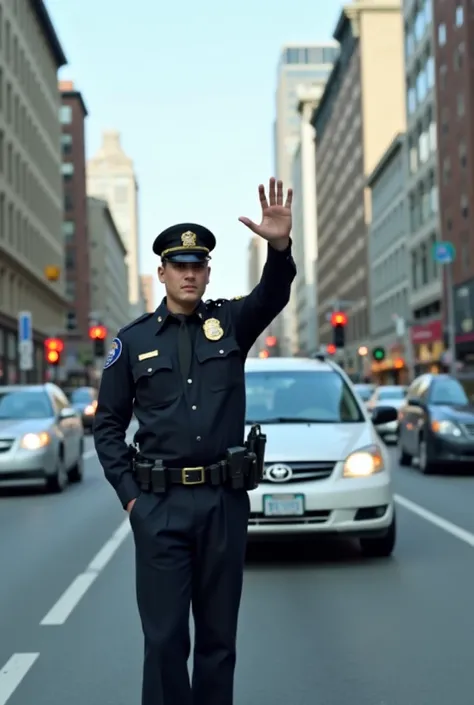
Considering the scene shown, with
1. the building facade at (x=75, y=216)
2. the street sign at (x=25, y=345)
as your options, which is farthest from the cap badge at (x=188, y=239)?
the building facade at (x=75, y=216)

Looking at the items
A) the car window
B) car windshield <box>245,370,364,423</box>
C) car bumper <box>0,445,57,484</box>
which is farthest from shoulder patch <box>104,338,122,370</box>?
the car window

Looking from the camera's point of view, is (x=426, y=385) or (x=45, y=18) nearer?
(x=426, y=385)

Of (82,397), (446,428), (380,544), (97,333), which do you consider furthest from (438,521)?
(82,397)

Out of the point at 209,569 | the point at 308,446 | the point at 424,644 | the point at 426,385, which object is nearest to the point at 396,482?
the point at 426,385

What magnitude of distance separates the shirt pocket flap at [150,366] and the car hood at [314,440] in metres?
5.22

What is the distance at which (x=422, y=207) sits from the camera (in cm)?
7131

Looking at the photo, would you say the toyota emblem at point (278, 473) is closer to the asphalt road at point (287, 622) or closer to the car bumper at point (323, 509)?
the car bumper at point (323, 509)

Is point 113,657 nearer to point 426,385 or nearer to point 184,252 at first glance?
point 184,252

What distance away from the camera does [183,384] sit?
4109 millimetres

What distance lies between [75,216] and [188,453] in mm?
113324

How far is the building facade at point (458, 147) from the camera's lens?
57.9 m

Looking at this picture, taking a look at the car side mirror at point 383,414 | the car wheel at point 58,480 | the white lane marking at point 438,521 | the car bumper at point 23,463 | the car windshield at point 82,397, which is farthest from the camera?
the car windshield at point 82,397

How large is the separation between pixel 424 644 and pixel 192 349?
309 cm

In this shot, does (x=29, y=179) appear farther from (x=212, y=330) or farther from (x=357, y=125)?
(x=212, y=330)
